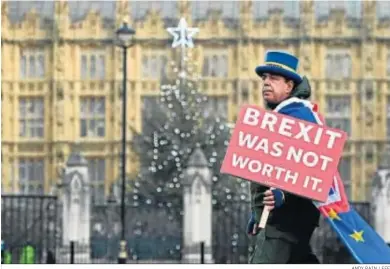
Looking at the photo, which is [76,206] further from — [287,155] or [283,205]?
[287,155]

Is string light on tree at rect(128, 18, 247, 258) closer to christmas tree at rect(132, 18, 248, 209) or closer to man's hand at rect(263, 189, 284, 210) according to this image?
christmas tree at rect(132, 18, 248, 209)

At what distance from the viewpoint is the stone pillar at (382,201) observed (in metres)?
23.6

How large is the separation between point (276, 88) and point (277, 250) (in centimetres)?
81

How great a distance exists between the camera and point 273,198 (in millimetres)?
7051

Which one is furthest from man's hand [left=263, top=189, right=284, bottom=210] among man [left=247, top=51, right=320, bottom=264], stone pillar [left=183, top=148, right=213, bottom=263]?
stone pillar [left=183, top=148, right=213, bottom=263]

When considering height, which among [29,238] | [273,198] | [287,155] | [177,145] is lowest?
[273,198]

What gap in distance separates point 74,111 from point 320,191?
113 feet

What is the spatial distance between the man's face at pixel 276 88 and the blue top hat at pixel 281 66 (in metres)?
0.03

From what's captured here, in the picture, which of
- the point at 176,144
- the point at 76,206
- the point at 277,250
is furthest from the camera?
the point at 176,144

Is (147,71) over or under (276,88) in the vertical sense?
over

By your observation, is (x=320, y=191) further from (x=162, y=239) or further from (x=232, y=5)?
(x=232, y=5)

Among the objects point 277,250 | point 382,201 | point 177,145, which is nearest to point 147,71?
point 177,145

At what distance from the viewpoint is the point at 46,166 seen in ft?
133

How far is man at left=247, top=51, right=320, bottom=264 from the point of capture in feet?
23.5
